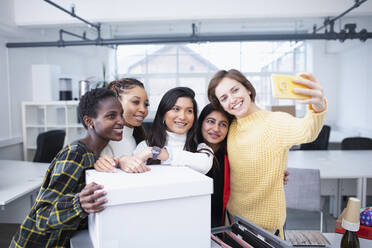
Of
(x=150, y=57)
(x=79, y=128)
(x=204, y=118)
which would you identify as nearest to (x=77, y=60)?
(x=150, y=57)

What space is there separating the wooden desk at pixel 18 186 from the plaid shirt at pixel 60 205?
51.8 inches

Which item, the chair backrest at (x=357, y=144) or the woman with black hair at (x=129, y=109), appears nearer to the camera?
the woman with black hair at (x=129, y=109)

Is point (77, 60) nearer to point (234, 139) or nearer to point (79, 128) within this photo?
point (79, 128)

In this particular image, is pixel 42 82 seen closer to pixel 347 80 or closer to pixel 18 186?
pixel 18 186

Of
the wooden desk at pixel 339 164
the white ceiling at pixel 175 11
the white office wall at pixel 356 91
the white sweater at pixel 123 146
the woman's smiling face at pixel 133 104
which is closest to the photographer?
the white sweater at pixel 123 146

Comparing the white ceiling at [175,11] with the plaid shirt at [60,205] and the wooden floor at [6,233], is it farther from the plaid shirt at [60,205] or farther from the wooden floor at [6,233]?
the plaid shirt at [60,205]

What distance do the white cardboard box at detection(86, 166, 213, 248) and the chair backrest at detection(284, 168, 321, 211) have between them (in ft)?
6.07

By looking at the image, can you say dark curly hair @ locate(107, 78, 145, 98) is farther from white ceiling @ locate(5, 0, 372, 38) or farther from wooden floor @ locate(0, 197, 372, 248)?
white ceiling @ locate(5, 0, 372, 38)

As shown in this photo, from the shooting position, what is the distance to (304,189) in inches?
93.5

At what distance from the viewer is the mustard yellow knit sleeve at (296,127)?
98cm

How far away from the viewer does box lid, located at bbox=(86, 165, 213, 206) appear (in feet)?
2.17

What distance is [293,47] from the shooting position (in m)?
7.70

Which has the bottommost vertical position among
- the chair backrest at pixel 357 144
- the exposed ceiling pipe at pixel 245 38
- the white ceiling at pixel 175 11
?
the chair backrest at pixel 357 144

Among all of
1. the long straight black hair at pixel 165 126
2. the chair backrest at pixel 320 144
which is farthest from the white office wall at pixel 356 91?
the long straight black hair at pixel 165 126
